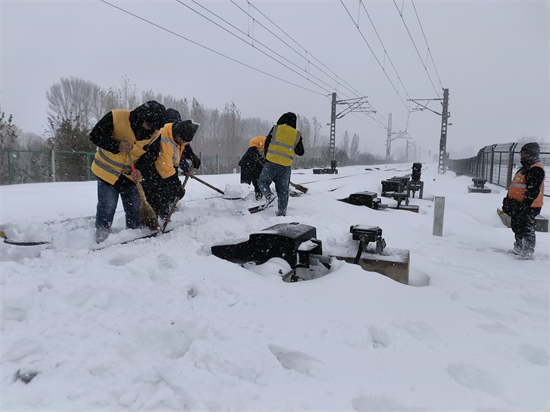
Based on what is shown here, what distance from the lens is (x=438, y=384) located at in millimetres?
1836

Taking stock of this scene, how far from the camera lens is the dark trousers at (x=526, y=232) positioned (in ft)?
15.4

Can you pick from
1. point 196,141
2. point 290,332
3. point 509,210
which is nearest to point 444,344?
point 290,332

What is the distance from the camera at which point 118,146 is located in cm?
372

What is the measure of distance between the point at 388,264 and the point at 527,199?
2560 millimetres

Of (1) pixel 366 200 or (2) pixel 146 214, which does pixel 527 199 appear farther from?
(2) pixel 146 214

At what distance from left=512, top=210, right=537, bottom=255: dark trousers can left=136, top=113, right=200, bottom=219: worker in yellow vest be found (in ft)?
14.6

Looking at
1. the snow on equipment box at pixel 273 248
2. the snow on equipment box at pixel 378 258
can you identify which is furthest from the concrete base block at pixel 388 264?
the snow on equipment box at pixel 273 248

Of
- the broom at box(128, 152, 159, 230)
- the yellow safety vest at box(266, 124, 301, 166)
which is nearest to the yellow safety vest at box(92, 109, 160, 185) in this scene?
the broom at box(128, 152, 159, 230)

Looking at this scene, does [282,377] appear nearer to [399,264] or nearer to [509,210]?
[399,264]

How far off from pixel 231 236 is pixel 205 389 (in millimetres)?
2795

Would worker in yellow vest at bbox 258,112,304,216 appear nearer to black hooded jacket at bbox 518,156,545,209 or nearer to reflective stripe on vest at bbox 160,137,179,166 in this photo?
reflective stripe on vest at bbox 160,137,179,166

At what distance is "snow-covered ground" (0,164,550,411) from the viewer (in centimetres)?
163

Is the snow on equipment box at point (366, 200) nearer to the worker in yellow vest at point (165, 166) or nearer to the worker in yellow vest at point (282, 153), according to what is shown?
the worker in yellow vest at point (282, 153)

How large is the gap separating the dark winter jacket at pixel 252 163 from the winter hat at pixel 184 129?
2.89 meters
